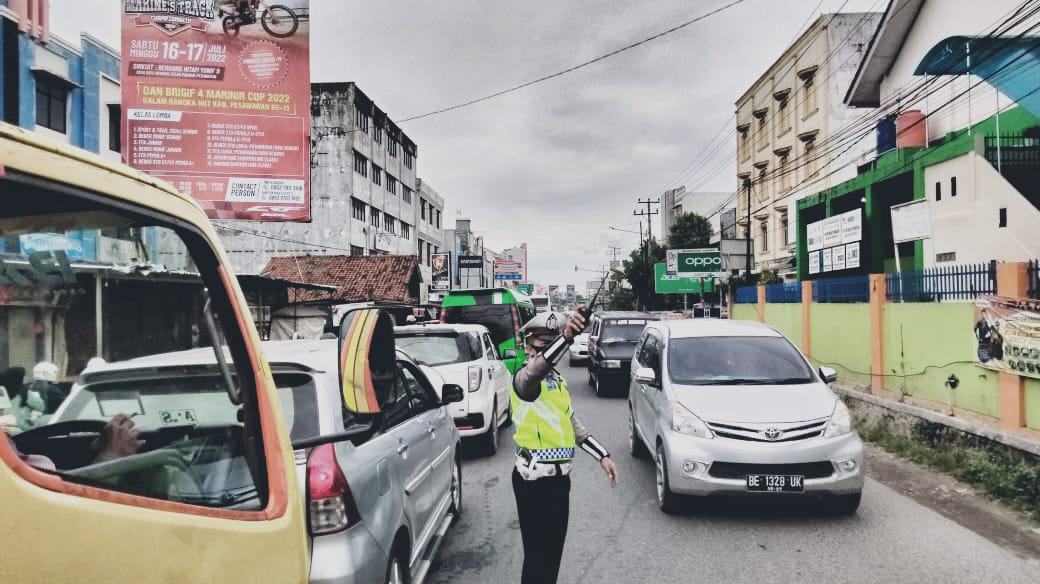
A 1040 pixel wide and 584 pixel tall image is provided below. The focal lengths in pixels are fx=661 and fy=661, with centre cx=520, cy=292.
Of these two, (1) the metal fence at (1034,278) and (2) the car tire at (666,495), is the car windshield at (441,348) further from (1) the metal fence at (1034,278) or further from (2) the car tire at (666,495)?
(1) the metal fence at (1034,278)

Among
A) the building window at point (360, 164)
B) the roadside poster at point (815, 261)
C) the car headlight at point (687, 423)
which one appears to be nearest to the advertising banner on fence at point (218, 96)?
the car headlight at point (687, 423)

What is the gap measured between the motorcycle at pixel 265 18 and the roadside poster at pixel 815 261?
52.9 feet

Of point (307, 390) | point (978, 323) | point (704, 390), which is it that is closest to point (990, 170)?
point (978, 323)

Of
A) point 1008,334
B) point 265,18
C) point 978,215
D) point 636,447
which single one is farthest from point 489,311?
point 1008,334

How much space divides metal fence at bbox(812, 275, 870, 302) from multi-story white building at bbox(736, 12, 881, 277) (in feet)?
40.3

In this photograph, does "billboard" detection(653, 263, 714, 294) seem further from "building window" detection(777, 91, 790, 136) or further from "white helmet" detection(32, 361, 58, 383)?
"white helmet" detection(32, 361, 58, 383)

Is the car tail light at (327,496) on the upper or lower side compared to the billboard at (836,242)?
lower

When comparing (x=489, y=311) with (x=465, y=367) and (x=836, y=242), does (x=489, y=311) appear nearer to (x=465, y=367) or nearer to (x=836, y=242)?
(x=465, y=367)

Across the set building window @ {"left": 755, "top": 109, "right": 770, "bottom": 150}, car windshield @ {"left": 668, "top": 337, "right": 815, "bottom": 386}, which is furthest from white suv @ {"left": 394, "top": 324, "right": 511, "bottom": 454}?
building window @ {"left": 755, "top": 109, "right": 770, "bottom": 150}

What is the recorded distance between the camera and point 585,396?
14859 millimetres

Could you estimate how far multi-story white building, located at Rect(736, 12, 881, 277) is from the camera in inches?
1074

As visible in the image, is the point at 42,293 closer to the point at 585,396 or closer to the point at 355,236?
the point at 585,396

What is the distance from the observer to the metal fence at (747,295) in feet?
62.2

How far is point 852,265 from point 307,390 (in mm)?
17337
